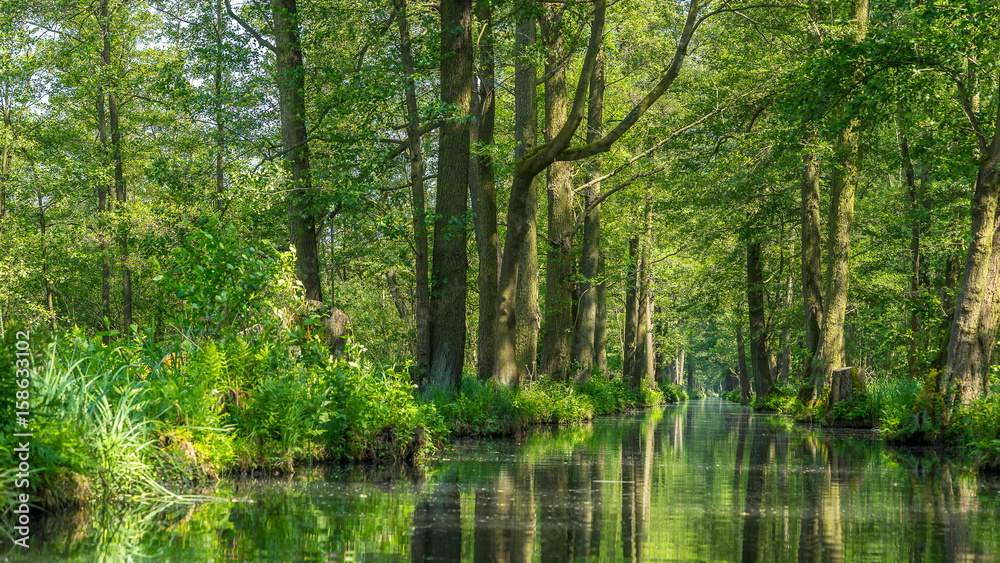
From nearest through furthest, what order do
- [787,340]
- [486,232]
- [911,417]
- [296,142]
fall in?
1. [911,417]
2. [296,142]
3. [486,232]
4. [787,340]

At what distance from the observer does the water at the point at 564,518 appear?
5.00 m

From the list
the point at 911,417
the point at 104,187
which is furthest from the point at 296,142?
the point at 104,187

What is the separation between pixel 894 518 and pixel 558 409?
14258mm

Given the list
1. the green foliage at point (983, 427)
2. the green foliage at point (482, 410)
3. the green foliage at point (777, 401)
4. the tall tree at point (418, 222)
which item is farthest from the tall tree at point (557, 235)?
the green foliage at point (777, 401)

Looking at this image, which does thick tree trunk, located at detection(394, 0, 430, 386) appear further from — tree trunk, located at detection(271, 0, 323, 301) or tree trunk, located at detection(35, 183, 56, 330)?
tree trunk, located at detection(35, 183, 56, 330)

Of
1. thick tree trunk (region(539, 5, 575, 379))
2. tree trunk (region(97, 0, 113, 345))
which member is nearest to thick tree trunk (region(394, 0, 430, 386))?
thick tree trunk (region(539, 5, 575, 379))

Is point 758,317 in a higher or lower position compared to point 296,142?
lower

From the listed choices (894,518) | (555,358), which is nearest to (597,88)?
(555,358)

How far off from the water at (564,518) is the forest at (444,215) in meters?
1.00

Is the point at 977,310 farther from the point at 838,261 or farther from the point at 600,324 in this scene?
the point at 600,324

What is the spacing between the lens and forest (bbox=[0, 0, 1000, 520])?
9102 millimetres

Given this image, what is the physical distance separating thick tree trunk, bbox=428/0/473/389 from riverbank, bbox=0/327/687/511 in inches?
140

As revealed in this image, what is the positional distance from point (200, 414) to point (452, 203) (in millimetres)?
8778

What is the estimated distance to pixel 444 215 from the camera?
16.1 meters
